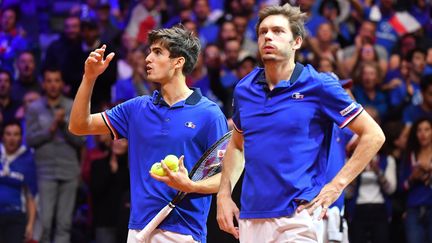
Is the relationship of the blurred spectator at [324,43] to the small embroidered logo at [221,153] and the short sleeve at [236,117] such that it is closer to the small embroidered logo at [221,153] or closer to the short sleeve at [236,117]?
the small embroidered logo at [221,153]

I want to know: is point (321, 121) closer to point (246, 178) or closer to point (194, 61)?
point (246, 178)

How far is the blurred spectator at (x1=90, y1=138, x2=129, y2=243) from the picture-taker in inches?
488

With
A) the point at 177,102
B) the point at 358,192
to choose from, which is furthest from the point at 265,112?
the point at 358,192

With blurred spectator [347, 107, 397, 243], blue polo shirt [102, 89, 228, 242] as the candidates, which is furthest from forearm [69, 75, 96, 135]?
blurred spectator [347, 107, 397, 243]

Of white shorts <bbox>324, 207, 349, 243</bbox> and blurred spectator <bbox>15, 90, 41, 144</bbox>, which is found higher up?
blurred spectator <bbox>15, 90, 41, 144</bbox>

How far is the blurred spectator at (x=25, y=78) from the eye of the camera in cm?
1456

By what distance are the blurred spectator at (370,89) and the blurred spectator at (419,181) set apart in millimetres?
1348

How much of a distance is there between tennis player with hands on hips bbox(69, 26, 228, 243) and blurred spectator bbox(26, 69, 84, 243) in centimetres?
546

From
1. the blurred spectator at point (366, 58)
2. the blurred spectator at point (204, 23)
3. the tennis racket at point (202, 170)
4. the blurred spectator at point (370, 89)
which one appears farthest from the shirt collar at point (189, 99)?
the blurred spectator at point (204, 23)

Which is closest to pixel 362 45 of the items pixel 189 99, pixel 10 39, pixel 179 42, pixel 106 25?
pixel 106 25

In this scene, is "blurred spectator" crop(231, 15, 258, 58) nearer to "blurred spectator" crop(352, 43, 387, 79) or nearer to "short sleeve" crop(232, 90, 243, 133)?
"blurred spectator" crop(352, 43, 387, 79)

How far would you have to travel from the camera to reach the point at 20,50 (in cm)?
1565

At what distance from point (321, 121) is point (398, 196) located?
6.44m

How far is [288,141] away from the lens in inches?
229
